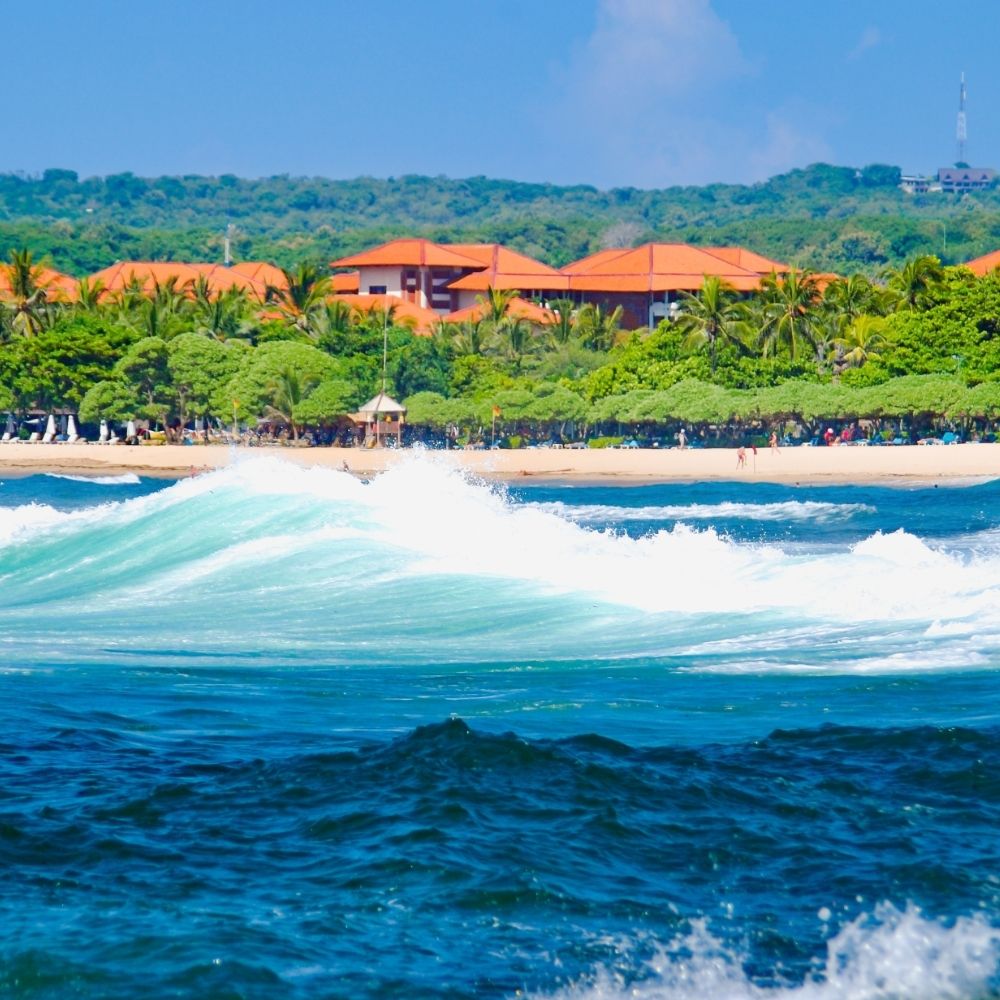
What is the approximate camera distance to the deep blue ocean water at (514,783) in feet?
24.8

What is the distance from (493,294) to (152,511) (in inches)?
1987

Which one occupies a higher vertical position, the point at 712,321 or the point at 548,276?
the point at 548,276

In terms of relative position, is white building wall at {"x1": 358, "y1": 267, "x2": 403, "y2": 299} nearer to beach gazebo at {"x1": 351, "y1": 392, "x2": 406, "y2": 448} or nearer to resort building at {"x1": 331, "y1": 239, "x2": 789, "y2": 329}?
resort building at {"x1": 331, "y1": 239, "x2": 789, "y2": 329}

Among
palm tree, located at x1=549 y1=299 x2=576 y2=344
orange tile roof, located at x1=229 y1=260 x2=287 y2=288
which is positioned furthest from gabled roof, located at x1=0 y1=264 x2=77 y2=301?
palm tree, located at x1=549 y1=299 x2=576 y2=344

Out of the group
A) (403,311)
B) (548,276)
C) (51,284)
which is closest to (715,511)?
(51,284)

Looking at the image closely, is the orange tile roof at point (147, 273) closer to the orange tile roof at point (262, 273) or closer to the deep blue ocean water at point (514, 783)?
the orange tile roof at point (262, 273)

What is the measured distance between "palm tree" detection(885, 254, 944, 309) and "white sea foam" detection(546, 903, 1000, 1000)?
5533 cm

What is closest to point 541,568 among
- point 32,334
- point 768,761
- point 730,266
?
point 768,761

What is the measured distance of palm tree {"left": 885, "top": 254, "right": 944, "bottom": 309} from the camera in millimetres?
61656

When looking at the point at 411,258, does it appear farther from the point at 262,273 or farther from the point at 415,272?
the point at 262,273

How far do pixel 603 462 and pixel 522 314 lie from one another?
888 inches

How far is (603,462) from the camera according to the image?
56.2 metres

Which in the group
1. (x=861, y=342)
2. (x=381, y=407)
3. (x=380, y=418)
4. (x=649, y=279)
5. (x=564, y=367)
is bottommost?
(x=380, y=418)

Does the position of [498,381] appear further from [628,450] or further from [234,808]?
[234,808]
